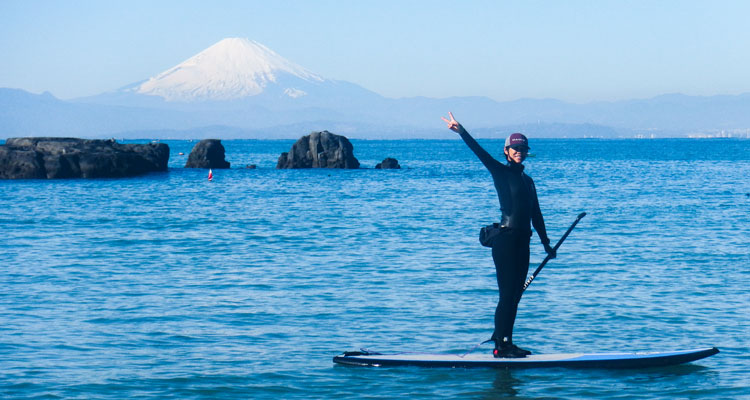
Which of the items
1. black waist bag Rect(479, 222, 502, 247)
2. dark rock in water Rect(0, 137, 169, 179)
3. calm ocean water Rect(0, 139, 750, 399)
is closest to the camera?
black waist bag Rect(479, 222, 502, 247)

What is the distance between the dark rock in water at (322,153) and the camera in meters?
113

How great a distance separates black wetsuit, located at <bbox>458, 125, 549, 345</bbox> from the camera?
12141 mm

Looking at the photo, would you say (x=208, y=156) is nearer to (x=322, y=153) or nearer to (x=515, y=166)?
(x=322, y=153)

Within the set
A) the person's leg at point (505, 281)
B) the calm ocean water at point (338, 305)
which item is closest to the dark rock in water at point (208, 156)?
the calm ocean water at point (338, 305)

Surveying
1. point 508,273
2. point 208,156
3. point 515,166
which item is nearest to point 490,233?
point 508,273

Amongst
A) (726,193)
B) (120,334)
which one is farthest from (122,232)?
(726,193)

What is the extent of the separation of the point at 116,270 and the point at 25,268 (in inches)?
90.6

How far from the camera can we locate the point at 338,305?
18.1 meters

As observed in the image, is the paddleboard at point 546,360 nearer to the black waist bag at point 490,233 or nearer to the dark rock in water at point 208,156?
the black waist bag at point 490,233

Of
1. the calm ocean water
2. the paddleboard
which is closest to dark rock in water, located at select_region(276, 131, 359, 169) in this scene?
the calm ocean water

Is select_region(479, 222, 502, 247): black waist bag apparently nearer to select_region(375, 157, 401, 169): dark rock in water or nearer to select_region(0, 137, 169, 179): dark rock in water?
select_region(0, 137, 169, 179): dark rock in water

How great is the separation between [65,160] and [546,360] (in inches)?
3372

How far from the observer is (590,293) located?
19.2 meters

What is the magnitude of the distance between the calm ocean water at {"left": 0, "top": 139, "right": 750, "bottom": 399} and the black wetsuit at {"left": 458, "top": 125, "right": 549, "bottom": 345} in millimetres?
1288
